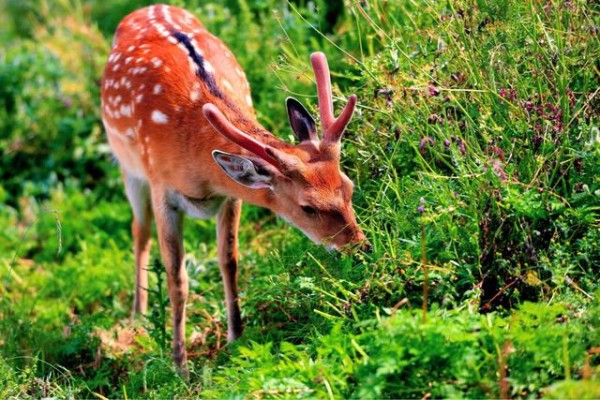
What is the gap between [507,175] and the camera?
4535mm

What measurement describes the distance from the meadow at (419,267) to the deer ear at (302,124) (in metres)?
0.24

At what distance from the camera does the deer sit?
15.9 ft

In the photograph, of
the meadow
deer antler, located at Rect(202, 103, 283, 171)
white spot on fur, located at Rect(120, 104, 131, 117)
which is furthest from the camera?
white spot on fur, located at Rect(120, 104, 131, 117)

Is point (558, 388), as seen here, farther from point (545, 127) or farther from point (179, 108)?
point (179, 108)

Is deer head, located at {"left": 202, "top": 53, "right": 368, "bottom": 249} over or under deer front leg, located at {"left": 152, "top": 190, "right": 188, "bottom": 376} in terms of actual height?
over

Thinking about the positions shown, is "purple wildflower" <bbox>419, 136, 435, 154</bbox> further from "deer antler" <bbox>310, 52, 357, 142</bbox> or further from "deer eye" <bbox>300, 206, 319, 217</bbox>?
"deer eye" <bbox>300, 206, 319, 217</bbox>

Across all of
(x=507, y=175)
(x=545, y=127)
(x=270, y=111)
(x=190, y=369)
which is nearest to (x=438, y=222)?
(x=507, y=175)

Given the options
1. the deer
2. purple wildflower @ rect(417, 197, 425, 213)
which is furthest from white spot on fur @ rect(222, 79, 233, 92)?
purple wildflower @ rect(417, 197, 425, 213)

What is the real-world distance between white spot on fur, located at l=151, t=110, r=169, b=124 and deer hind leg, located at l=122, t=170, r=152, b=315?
2.95ft

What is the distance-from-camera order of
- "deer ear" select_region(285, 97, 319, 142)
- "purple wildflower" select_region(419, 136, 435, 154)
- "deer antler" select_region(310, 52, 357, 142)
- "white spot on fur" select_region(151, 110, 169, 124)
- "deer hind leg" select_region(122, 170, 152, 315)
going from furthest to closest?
"deer hind leg" select_region(122, 170, 152, 315) → "white spot on fur" select_region(151, 110, 169, 124) → "deer ear" select_region(285, 97, 319, 142) → "deer antler" select_region(310, 52, 357, 142) → "purple wildflower" select_region(419, 136, 435, 154)

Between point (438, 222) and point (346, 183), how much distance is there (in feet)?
1.75

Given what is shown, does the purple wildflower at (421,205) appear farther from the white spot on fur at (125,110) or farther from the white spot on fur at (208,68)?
the white spot on fur at (125,110)

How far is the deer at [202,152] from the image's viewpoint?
4.84 meters

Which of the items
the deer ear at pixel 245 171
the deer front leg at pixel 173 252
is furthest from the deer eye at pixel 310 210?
the deer front leg at pixel 173 252
